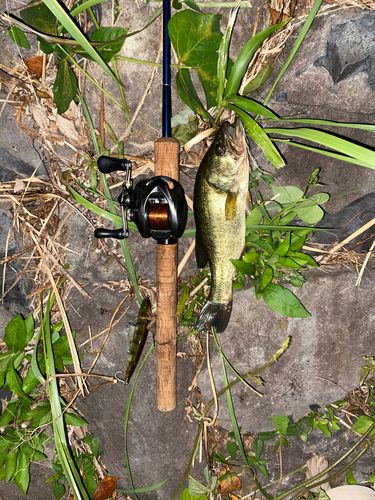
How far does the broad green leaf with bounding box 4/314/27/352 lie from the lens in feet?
7.17

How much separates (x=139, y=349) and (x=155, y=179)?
82 cm

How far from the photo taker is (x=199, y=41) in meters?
1.91

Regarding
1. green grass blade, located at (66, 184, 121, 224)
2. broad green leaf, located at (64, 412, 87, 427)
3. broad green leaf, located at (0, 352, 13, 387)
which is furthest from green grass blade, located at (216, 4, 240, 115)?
broad green leaf, located at (64, 412, 87, 427)

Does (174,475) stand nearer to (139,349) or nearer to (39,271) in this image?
(139,349)

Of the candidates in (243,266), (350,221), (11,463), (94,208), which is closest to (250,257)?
(243,266)

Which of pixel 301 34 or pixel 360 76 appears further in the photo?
pixel 360 76

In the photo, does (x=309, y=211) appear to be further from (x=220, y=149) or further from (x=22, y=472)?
(x=22, y=472)

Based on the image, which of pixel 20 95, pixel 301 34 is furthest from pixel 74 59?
pixel 301 34

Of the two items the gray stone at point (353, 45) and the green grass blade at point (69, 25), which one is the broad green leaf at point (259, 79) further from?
the green grass blade at point (69, 25)

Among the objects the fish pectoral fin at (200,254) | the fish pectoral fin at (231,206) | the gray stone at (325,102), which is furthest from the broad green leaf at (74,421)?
the gray stone at (325,102)

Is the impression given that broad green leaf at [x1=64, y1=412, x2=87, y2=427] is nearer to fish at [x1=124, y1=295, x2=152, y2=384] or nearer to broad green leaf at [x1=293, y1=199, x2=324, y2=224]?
fish at [x1=124, y1=295, x2=152, y2=384]

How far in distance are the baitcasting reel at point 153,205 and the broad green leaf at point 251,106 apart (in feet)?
1.24

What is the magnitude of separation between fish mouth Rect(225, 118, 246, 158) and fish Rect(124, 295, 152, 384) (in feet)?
2.55

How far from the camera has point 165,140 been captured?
1860 millimetres
